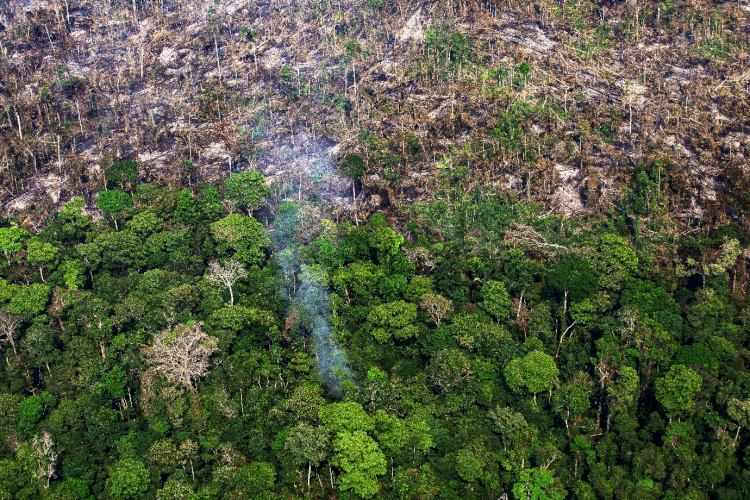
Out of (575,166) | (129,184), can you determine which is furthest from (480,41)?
(129,184)

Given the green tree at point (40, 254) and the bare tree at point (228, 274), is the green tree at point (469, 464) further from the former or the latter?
the green tree at point (40, 254)

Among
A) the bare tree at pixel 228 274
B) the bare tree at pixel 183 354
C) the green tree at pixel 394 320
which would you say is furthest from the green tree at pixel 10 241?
the green tree at pixel 394 320

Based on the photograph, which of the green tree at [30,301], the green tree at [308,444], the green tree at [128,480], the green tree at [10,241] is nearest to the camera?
the green tree at [128,480]

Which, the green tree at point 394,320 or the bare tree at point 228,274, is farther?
the bare tree at point 228,274

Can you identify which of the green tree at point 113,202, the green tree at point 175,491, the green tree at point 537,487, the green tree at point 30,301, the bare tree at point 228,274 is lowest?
the green tree at point 537,487

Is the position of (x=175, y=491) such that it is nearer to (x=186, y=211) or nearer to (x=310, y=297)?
(x=310, y=297)

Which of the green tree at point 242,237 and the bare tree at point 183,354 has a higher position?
the green tree at point 242,237
